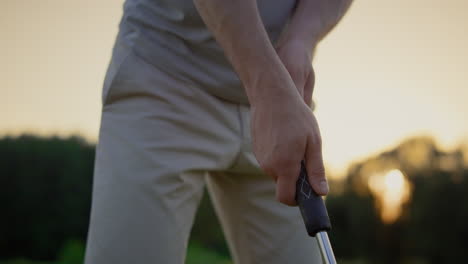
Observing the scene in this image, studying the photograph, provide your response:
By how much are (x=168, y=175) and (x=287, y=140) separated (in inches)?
16.2

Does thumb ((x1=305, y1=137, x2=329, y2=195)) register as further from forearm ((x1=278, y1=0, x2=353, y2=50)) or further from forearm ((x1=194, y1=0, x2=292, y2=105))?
forearm ((x1=278, y1=0, x2=353, y2=50))

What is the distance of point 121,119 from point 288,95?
0.48 meters

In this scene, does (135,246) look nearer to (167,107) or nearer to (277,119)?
(167,107)

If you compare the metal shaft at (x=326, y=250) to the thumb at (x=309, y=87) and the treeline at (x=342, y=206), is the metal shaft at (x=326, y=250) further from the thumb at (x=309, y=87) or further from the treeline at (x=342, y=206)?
the treeline at (x=342, y=206)

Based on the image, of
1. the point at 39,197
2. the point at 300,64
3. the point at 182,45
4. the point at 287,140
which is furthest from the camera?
the point at 39,197

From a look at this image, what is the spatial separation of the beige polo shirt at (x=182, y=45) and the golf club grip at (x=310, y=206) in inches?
17.1

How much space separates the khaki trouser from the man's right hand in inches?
13.0

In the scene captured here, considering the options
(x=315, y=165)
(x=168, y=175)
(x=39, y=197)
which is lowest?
(x=39, y=197)

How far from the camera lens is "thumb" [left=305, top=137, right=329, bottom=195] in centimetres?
109

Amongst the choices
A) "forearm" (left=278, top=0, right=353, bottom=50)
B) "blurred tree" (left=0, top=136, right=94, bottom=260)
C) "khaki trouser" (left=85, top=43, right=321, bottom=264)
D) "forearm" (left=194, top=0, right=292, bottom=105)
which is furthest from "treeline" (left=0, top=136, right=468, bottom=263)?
"forearm" (left=194, top=0, right=292, bottom=105)

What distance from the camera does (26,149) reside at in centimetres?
1841

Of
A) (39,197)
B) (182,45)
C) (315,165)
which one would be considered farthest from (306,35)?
(39,197)

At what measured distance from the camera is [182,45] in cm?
145

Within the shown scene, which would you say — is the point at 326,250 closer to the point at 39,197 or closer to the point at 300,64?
the point at 300,64
